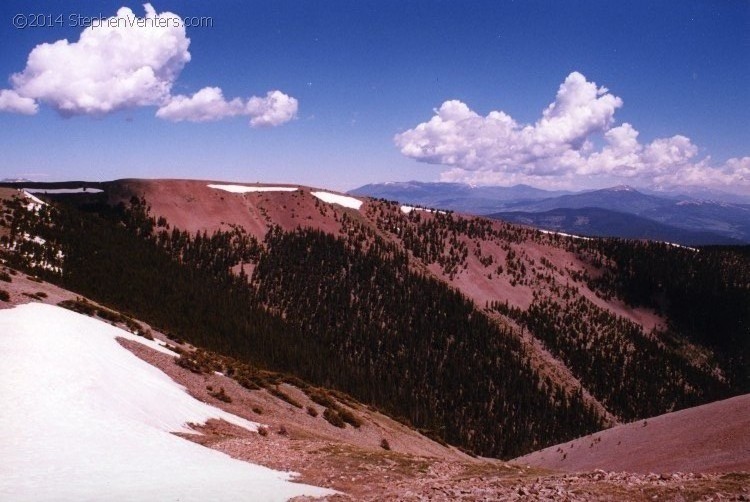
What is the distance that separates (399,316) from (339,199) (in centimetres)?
6450

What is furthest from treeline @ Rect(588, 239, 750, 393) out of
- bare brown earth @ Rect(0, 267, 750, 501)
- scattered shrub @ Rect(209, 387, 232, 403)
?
scattered shrub @ Rect(209, 387, 232, 403)

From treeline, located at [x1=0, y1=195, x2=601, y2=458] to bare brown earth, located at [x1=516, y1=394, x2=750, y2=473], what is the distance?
138ft

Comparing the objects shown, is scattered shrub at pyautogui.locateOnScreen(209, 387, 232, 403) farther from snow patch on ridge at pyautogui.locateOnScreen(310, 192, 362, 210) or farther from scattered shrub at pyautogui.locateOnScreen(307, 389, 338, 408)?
snow patch on ridge at pyautogui.locateOnScreen(310, 192, 362, 210)

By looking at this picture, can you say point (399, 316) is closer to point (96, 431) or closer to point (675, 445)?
point (675, 445)

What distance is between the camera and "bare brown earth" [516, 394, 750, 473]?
2628 centimetres

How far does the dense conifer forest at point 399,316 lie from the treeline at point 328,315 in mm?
410

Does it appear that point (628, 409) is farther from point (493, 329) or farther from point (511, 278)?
point (511, 278)

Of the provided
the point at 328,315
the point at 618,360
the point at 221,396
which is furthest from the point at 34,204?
the point at 618,360

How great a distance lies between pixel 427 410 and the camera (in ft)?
301

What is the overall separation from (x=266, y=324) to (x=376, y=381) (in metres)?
26.6

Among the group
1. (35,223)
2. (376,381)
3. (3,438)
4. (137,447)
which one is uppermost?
(35,223)

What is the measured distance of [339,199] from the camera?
169m

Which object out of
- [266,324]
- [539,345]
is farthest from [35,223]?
[539,345]

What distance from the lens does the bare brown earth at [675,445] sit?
26281 millimetres
